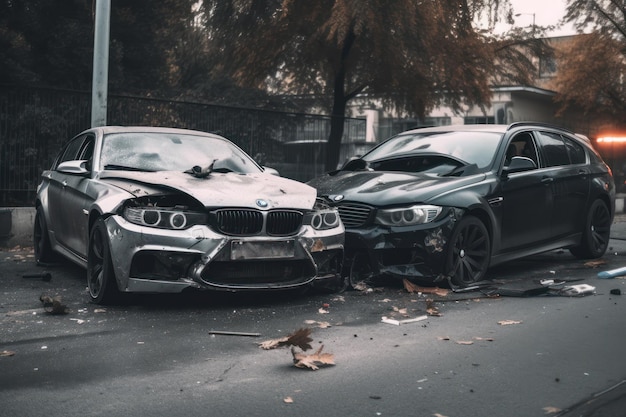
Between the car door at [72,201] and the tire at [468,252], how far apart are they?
132 inches

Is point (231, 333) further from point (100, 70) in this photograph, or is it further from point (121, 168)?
point (100, 70)

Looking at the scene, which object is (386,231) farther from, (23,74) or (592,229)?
(23,74)

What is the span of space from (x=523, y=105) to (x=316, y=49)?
21592 millimetres

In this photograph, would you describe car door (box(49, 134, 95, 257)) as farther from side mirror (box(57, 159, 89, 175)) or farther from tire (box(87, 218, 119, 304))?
tire (box(87, 218, 119, 304))

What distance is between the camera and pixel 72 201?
8.27 metres

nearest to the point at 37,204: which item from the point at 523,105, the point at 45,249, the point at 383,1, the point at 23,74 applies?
the point at 45,249

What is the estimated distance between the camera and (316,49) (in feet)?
59.0

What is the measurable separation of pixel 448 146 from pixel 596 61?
97.6 ft

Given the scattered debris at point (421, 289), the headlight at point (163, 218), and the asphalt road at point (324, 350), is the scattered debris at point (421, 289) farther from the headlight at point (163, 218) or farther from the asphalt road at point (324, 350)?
the headlight at point (163, 218)

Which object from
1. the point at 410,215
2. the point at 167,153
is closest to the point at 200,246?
the point at 167,153

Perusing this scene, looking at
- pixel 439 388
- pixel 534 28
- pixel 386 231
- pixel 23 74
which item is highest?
pixel 534 28

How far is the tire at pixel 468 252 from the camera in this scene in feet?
25.8

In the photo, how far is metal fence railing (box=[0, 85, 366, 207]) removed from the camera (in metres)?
12.4

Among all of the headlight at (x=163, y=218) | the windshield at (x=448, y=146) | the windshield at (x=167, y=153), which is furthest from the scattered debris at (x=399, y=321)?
the windshield at (x=448, y=146)
